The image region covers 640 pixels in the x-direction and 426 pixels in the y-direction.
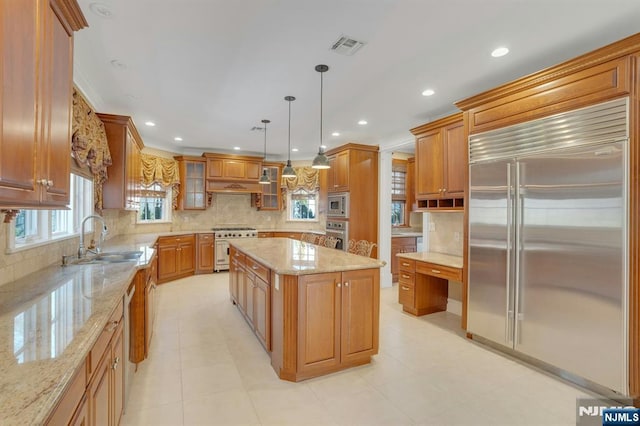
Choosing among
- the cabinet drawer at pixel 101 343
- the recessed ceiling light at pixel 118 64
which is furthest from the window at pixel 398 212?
the cabinet drawer at pixel 101 343

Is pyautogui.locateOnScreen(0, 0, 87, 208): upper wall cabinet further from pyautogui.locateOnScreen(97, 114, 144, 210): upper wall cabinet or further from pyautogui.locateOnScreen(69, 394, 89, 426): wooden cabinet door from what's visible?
pyautogui.locateOnScreen(97, 114, 144, 210): upper wall cabinet

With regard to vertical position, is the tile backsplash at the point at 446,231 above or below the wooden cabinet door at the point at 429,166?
below

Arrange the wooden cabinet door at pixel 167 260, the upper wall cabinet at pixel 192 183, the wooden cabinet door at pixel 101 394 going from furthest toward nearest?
the upper wall cabinet at pixel 192 183 → the wooden cabinet door at pixel 167 260 → the wooden cabinet door at pixel 101 394

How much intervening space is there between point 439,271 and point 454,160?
136cm

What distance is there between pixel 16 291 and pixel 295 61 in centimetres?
255

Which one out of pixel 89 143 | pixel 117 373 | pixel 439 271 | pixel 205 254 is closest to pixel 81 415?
pixel 117 373

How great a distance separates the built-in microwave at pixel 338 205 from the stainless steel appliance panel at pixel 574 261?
2.94 meters

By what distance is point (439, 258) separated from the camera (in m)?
3.88

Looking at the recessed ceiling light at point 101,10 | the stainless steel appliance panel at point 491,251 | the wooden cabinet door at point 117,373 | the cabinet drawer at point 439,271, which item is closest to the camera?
the wooden cabinet door at point 117,373

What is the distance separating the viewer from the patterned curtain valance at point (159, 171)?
5.78 m

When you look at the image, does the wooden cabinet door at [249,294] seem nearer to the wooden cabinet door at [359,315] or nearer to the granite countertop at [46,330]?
the wooden cabinet door at [359,315]

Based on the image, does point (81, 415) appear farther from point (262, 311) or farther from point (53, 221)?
point (53, 221)

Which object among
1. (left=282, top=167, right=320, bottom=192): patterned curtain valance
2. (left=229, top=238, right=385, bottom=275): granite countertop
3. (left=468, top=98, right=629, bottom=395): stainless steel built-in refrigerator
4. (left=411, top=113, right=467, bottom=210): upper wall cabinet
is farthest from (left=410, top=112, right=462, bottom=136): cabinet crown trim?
(left=282, top=167, right=320, bottom=192): patterned curtain valance
